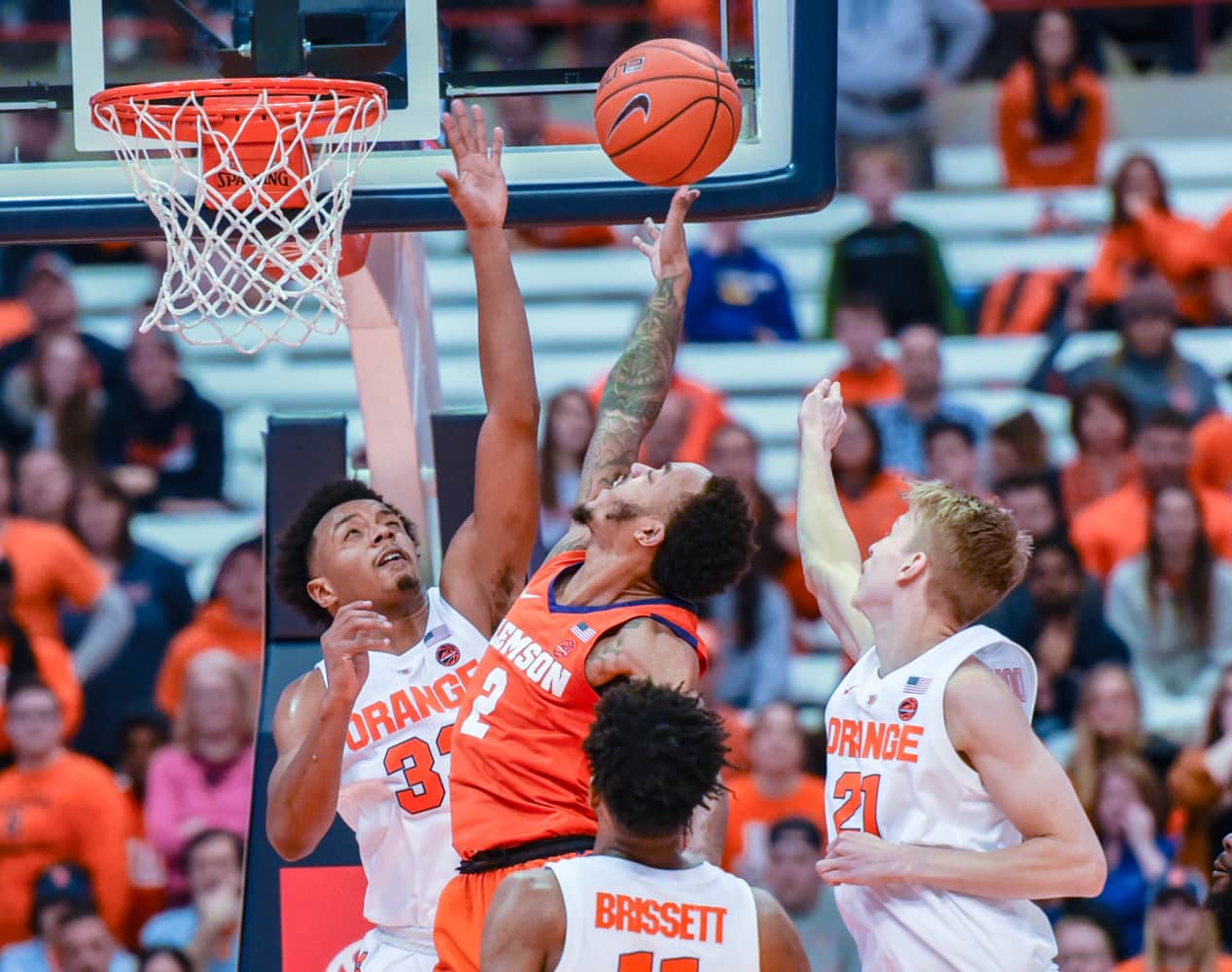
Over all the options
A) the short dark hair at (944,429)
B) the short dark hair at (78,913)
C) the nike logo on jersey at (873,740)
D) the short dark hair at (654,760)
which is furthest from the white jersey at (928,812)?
the short dark hair at (944,429)

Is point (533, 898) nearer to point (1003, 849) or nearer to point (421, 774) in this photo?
point (1003, 849)

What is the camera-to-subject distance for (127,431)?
28.8 feet

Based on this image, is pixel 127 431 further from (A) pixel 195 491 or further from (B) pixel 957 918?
(B) pixel 957 918

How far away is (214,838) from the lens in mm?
7156

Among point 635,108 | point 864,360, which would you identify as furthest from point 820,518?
point 864,360

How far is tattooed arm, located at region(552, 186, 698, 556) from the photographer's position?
4.52 metres

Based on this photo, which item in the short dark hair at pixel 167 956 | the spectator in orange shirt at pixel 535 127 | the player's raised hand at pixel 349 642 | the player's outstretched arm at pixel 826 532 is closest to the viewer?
the player's raised hand at pixel 349 642

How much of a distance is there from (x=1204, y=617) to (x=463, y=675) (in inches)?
170

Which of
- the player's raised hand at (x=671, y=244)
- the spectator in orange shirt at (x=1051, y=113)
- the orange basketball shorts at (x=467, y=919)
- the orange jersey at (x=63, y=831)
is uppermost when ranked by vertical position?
the spectator in orange shirt at (x=1051, y=113)

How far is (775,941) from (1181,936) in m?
3.51

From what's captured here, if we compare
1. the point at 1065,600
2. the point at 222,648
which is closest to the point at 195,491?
the point at 222,648

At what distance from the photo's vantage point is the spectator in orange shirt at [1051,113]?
385 inches

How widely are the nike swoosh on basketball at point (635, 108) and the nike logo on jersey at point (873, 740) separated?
4.21ft

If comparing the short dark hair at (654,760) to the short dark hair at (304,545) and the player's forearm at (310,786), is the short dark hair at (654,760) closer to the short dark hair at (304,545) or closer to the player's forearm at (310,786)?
the player's forearm at (310,786)
